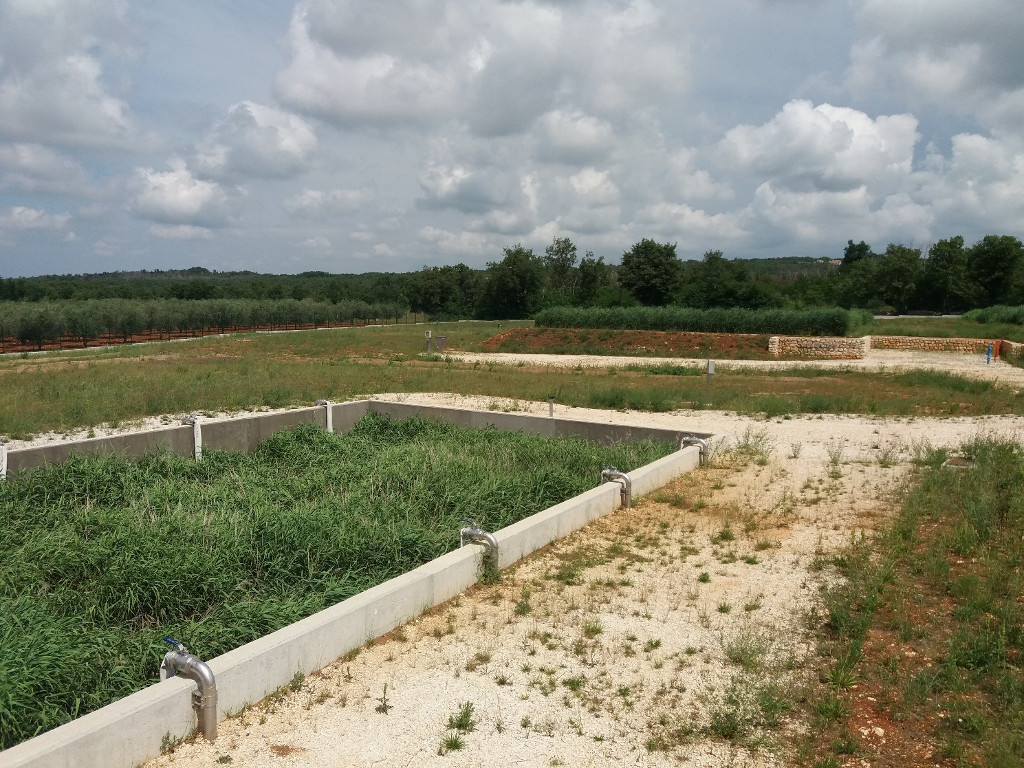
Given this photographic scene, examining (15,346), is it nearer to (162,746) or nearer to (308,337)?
(308,337)

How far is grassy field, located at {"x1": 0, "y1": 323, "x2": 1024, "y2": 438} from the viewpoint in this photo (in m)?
14.4

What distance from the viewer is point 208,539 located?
5570mm

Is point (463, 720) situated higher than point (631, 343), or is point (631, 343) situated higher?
point (631, 343)

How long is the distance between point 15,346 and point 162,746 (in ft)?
164

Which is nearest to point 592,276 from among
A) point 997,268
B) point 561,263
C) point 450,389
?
point 561,263

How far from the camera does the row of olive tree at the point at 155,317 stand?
44906mm

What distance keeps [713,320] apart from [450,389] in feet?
75.7

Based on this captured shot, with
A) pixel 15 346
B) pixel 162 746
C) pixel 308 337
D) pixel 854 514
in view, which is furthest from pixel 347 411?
pixel 15 346

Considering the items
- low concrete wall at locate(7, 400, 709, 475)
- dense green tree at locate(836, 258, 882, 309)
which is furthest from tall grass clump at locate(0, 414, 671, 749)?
dense green tree at locate(836, 258, 882, 309)

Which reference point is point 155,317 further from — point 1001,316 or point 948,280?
point 948,280

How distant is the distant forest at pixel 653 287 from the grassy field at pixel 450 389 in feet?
77.9

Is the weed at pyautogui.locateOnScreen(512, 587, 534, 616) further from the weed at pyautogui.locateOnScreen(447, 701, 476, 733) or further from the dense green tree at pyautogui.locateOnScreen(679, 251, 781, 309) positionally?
the dense green tree at pyautogui.locateOnScreen(679, 251, 781, 309)

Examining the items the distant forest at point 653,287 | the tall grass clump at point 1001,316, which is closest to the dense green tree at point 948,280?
the distant forest at point 653,287

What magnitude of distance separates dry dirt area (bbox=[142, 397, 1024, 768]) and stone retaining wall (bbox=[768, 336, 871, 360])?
27066mm
